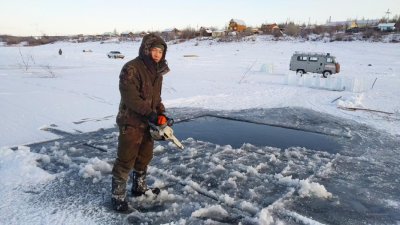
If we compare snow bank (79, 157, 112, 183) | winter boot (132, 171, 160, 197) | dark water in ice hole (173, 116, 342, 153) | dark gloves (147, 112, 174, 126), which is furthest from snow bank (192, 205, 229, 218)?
dark water in ice hole (173, 116, 342, 153)

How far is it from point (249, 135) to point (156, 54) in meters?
4.48

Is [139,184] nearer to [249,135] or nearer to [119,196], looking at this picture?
[119,196]

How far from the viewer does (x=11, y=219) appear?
3660 millimetres

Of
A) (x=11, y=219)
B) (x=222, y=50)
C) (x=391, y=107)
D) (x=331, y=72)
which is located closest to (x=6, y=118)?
(x=11, y=219)

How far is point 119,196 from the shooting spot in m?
3.90

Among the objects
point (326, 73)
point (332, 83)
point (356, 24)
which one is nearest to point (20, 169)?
point (332, 83)

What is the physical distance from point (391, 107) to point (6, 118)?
38.1ft

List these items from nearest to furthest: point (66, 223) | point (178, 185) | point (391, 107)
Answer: point (66, 223) → point (178, 185) → point (391, 107)

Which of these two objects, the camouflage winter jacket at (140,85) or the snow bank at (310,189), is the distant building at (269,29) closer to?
the snow bank at (310,189)

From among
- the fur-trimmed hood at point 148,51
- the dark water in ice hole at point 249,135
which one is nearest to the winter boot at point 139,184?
the fur-trimmed hood at point 148,51

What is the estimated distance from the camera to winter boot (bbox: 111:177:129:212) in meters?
3.86

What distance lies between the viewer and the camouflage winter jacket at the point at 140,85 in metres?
3.64

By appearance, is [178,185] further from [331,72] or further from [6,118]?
[331,72]

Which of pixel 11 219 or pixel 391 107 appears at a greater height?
pixel 11 219
